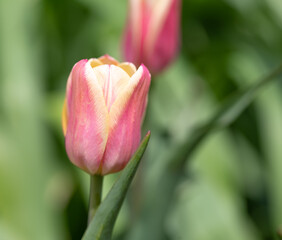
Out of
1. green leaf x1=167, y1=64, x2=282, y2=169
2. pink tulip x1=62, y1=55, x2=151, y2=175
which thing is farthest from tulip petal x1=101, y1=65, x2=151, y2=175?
green leaf x1=167, y1=64, x2=282, y2=169

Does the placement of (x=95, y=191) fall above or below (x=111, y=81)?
below

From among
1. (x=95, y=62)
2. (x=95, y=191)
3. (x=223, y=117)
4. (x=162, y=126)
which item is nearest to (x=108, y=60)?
(x=95, y=62)

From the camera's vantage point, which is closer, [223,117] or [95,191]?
Result: [95,191]

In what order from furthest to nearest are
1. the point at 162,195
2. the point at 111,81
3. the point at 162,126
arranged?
the point at 162,126 < the point at 162,195 < the point at 111,81

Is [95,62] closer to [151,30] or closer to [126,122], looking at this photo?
[126,122]

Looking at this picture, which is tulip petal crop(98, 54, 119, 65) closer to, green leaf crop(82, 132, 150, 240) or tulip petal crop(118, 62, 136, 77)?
tulip petal crop(118, 62, 136, 77)

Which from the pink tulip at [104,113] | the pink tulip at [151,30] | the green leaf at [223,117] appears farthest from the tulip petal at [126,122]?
the pink tulip at [151,30]

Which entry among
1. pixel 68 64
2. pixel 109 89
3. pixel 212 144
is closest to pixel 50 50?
pixel 68 64
